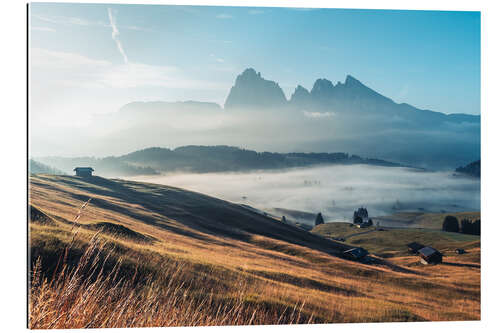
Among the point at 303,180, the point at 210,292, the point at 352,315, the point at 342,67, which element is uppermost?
the point at 342,67

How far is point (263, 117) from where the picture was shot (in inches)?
540

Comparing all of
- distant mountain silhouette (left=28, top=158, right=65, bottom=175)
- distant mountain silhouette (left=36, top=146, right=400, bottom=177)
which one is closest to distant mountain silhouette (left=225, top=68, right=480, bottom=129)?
distant mountain silhouette (left=36, top=146, right=400, bottom=177)

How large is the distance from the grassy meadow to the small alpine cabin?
84 centimetres

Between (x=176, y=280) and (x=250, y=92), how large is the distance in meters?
6.09

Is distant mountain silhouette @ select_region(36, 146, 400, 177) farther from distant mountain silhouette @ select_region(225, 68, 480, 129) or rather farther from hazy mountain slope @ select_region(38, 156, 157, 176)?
distant mountain silhouette @ select_region(225, 68, 480, 129)

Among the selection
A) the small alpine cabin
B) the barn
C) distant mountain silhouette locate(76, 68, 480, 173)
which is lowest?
the barn

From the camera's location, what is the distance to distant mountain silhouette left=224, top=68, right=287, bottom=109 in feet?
40.0

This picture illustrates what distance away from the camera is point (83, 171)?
1233cm

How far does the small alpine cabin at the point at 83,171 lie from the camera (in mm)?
12033
